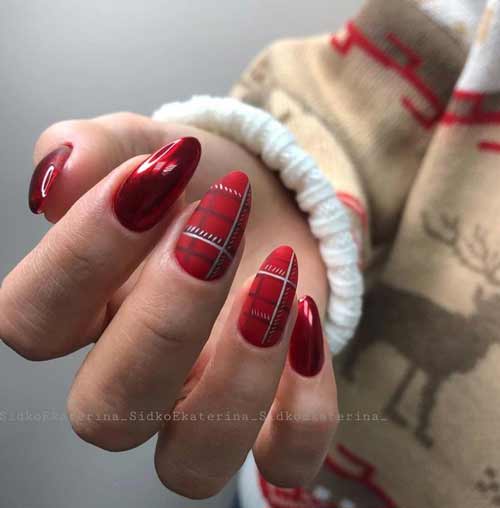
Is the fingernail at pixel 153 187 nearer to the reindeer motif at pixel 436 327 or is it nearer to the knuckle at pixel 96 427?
the knuckle at pixel 96 427

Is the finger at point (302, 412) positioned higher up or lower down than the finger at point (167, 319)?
lower down

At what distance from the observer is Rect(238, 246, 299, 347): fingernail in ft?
0.96

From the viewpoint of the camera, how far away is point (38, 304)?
0.95 feet

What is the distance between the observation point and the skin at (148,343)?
0.28 metres

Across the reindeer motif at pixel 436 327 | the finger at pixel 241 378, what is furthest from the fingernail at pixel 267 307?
the reindeer motif at pixel 436 327

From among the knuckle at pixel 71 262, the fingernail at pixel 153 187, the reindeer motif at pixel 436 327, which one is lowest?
the reindeer motif at pixel 436 327

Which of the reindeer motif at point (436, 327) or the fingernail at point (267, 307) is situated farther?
the reindeer motif at point (436, 327)

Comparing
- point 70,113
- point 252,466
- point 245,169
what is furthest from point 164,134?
point 252,466

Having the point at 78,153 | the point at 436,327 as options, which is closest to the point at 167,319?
the point at 78,153

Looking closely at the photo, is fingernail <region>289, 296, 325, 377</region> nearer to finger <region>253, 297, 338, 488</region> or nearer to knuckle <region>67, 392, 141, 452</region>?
finger <region>253, 297, 338, 488</region>

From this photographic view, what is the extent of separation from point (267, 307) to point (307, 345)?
0.05 m

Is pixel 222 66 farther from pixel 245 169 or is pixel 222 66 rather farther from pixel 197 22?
pixel 245 169

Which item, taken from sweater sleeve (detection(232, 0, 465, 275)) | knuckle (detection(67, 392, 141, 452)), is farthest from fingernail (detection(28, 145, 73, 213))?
sweater sleeve (detection(232, 0, 465, 275))

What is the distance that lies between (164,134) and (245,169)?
80 millimetres
